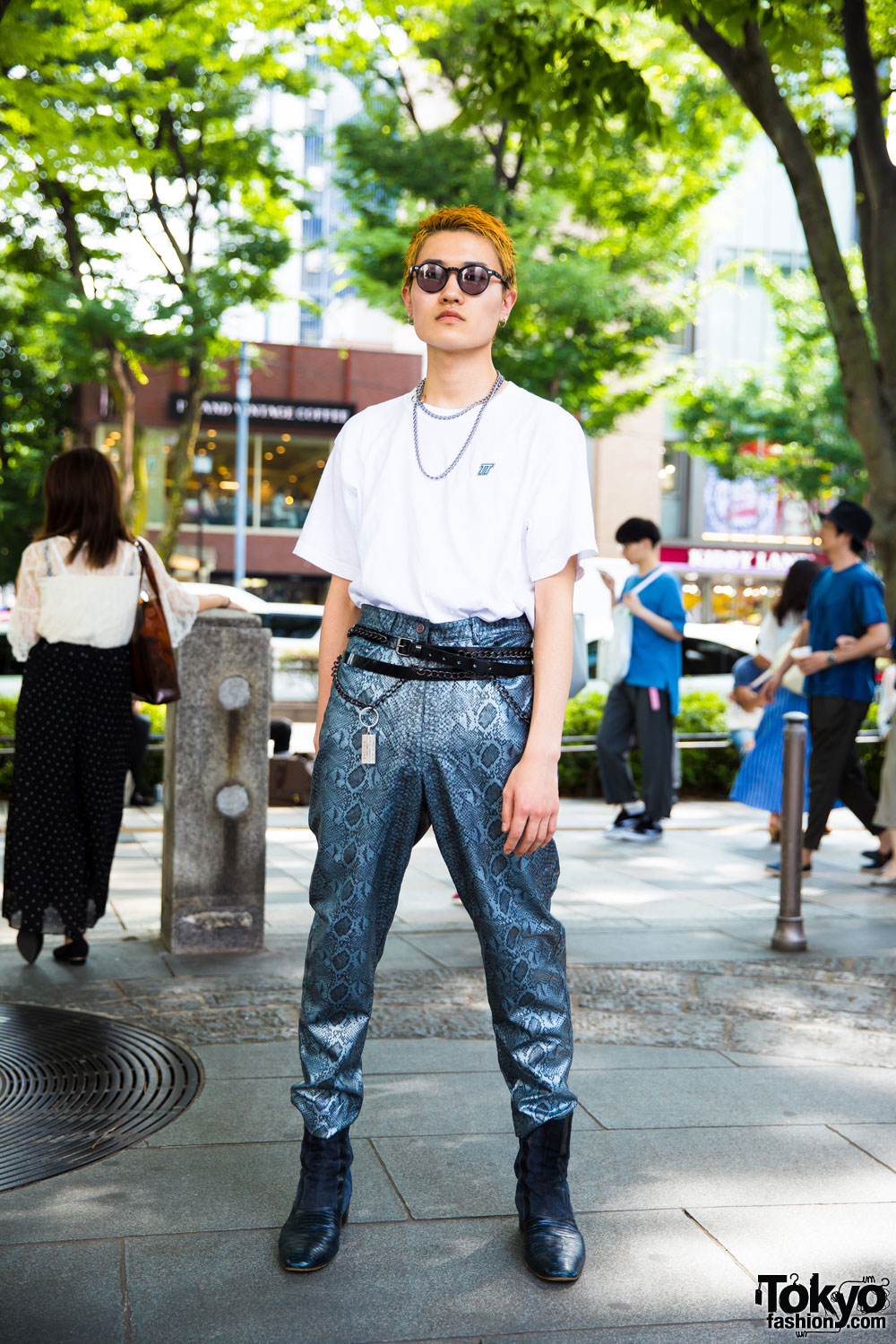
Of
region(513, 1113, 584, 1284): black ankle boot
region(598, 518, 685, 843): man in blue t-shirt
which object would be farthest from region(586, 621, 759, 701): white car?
region(513, 1113, 584, 1284): black ankle boot

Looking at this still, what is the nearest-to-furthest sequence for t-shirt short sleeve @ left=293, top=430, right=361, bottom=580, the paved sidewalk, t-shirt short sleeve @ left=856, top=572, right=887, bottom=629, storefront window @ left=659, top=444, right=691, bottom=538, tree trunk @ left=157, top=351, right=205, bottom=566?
1. the paved sidewalk
2. t-shirt short sleeve @ left=293, top=430, right=361, bottom=580
3. t-shirt short sleeve @ left=856, top=572, right=887, bottom=629
4. tree trunk @ left=157, top=351, right=205, bottom=566
5. storefront window @ left=659, top=444, right=691, bottom=538

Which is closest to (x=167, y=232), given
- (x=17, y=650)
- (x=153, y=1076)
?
(x=17, y=650)

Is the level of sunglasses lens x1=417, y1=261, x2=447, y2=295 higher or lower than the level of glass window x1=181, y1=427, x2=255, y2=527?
lower

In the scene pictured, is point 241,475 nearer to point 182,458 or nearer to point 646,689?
point 182,458

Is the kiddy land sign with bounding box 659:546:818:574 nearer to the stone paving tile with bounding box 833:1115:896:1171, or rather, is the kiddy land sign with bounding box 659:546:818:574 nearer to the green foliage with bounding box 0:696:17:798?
the green foliage with bounding box 0:696:17:798

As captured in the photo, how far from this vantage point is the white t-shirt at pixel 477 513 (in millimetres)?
2637

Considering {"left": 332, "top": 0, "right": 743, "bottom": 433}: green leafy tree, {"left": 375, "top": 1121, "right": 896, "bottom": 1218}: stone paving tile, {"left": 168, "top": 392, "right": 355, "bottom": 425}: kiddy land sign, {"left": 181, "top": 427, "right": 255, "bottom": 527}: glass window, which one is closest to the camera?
{"left": 375, "top": 1121, "right": 896, "bottom": 1218}: stone paving tile

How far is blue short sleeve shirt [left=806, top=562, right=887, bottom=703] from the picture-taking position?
716cm

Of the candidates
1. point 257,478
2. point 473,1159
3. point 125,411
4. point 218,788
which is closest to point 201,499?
point 257,478

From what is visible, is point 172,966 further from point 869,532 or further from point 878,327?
point 878,327

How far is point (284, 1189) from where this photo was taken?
9.96 ft

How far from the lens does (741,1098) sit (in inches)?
148

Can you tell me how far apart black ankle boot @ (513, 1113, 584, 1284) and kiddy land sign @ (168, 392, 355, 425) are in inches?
1278

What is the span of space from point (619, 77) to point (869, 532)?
288cm
